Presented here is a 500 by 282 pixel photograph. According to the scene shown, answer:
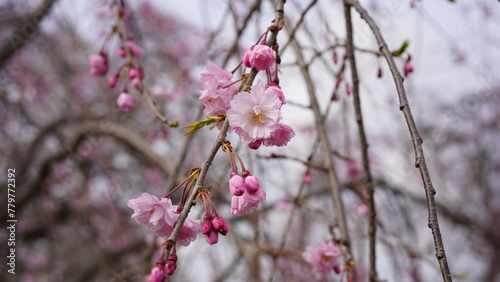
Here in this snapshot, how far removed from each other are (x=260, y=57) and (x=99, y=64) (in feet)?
3.21

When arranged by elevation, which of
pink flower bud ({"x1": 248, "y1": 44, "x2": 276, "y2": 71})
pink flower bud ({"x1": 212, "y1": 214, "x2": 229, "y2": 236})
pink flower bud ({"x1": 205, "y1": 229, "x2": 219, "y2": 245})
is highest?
pink flower bud ({"x1": 248, "y1": 44, "x2": 276, "y2": 71})

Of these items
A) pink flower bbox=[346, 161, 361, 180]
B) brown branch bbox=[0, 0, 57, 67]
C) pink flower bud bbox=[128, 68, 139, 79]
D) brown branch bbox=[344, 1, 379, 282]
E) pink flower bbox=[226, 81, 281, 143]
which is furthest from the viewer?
pink flower bbox=[346, 161, 361, 180]

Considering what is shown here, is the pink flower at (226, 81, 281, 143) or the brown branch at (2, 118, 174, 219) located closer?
the pink flower at (226, 81, 281, 143)

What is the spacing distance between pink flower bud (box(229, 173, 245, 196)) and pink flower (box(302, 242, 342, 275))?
780 millimetres

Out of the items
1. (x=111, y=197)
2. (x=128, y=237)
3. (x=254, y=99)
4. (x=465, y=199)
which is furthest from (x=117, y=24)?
(x=465, y=199)

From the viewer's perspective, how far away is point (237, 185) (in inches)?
32.2

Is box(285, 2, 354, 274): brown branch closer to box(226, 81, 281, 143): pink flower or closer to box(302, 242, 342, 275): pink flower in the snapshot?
box(302, 242, 342, 275): pink flower

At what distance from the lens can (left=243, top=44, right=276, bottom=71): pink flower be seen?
34.1 inches

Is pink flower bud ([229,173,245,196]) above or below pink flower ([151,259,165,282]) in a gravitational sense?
above

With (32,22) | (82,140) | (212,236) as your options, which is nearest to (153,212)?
(212,236)

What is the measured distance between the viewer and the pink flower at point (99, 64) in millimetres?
1633

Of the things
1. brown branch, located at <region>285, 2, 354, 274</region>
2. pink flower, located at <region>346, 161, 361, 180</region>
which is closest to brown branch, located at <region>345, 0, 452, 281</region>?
brown branch, located at <region>285, 2, 354, 274</region>

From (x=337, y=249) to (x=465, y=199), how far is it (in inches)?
258

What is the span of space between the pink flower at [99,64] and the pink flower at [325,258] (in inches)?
40.4
